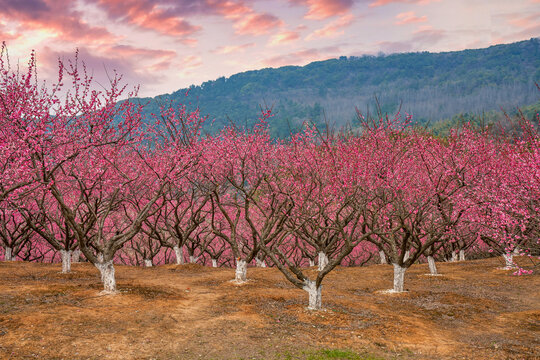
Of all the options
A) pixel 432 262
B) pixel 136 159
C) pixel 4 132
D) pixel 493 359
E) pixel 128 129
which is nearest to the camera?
pixel 493 359

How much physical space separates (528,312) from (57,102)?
20.2m

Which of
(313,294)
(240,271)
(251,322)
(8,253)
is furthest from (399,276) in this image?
(8,253)

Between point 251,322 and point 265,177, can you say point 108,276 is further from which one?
point 265,177

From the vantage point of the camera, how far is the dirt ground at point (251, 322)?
10.1 meters

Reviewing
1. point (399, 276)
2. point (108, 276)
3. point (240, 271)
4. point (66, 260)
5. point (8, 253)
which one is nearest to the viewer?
point (108, 276)

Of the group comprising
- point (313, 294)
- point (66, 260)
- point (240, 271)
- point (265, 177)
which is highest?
point (265, 177)

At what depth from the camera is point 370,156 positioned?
17.9 metres

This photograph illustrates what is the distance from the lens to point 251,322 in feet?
40.5

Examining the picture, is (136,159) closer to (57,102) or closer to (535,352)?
(57,102)

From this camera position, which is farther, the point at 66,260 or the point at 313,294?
the point at 66,260

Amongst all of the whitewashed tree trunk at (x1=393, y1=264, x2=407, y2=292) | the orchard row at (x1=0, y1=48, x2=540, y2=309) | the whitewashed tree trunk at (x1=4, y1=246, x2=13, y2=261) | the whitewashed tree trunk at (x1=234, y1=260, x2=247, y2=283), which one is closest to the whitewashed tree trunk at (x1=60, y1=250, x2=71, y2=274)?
the orchard row at (x1=0, y1=48, x2=540, y2=309)

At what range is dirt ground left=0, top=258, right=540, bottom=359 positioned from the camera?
33.2 feet

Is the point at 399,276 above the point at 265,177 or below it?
below

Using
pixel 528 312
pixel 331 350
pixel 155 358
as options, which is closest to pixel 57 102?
pixel 155 358
